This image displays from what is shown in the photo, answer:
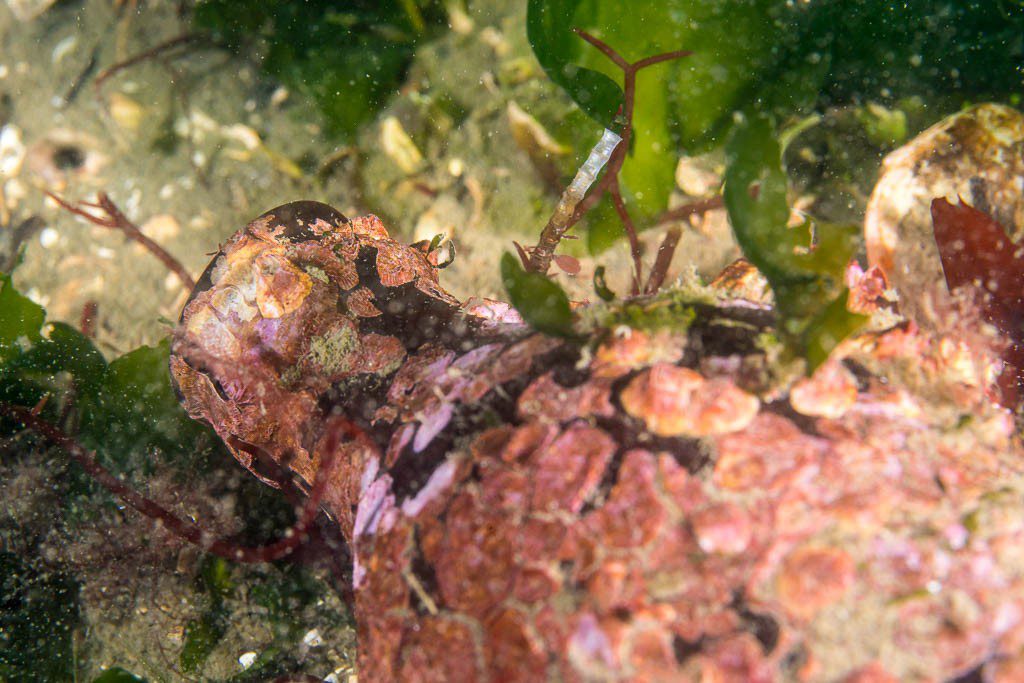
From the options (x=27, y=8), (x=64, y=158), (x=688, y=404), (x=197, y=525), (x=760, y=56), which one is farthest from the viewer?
(x=27, y=8)

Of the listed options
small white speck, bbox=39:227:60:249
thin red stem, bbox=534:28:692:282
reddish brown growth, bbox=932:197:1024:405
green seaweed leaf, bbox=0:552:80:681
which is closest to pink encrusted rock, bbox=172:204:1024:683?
reddish brown growth, bbox=932:197:1024:405

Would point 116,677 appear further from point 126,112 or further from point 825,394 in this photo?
point 126,112

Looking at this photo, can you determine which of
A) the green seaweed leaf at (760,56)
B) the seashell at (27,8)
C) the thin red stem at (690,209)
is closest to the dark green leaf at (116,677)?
the green seaweed leaf at (760,56)

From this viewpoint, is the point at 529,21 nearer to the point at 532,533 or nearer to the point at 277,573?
the point at 532,533

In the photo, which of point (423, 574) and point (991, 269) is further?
point (991, 269)

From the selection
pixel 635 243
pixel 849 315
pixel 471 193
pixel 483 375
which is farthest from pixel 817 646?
pixel 471 193

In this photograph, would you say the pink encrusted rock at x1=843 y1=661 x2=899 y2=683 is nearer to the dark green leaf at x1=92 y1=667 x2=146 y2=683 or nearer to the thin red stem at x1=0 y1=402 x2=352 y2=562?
the thin red stem at x1=0 y1=402 x2=352 y2=562

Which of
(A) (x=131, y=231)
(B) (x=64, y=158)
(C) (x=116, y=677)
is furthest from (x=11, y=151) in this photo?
(C) (x=116, y=677)
